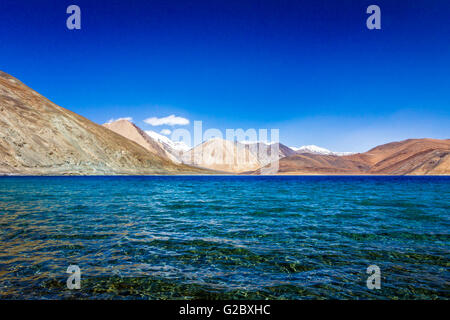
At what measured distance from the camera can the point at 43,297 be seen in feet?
23.1

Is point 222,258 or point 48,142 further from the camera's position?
point 48,142

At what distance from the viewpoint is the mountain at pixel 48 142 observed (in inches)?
4021

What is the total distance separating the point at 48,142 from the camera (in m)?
116

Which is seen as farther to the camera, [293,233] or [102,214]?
[102,214]

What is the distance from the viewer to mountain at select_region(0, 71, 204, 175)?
102 metres

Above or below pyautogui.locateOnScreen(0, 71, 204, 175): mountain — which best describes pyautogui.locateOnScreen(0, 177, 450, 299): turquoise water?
below

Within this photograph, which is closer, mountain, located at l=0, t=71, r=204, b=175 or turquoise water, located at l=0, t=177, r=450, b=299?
turquoise water, located at l=0, t=177, r=450, b=299

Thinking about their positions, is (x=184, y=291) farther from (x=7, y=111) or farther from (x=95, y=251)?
(x=7, y=111)

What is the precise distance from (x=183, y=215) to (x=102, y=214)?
585cm

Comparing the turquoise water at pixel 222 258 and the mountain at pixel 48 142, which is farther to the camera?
the mountain at pixel 48 142

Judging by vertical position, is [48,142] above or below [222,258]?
above

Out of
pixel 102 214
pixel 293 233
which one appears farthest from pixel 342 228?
pixel 102 214

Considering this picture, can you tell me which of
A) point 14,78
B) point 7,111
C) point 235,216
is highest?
point 14,78

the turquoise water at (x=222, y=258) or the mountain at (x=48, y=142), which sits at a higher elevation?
the mountain at (x=48, y=142)
